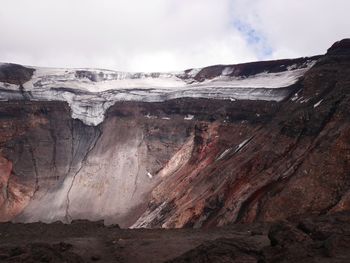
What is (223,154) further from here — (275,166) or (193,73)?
(193,73)

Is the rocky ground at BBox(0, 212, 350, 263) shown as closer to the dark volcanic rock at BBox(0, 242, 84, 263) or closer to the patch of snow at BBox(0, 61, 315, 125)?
the dark volcanic rock at BBox(0, 242, 84, 263)

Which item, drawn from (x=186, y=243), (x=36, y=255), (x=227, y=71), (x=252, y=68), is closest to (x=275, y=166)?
(x=186, y=243)

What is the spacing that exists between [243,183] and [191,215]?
3478 millimetres

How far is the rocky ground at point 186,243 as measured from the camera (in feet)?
46.5

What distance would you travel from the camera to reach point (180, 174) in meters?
40.9

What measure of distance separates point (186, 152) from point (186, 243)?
23213 millimetres

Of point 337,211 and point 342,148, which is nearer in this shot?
point 337,211

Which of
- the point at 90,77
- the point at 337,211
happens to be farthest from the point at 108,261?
the point at 90,77

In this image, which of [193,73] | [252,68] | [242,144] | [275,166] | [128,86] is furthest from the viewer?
[193,73]

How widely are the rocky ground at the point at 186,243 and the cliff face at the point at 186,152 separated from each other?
4092mm

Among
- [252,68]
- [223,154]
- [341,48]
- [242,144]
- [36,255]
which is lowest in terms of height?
[223,154]

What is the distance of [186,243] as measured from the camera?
21.0 m

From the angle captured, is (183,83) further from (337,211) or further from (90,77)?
(337,211)

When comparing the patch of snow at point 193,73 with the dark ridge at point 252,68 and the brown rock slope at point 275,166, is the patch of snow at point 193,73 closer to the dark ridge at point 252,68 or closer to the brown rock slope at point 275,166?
the dark ridge at point 252,68
